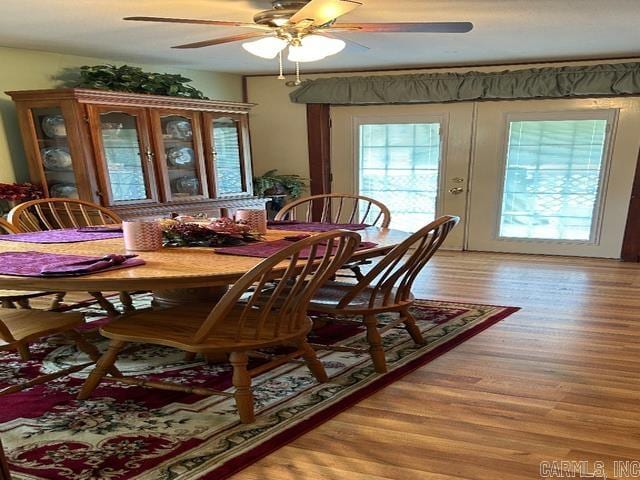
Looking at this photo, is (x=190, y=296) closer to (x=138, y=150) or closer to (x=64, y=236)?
(x=64, y=236)

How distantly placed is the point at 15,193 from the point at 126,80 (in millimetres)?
1211

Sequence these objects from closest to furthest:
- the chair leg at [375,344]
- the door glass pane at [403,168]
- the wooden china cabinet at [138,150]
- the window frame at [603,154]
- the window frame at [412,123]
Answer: the chair leg at [375,344], the wooden china cabinet at [138,150], the window frame at [603,154], the window frame at [412,123], the door glass pane at [403,168]

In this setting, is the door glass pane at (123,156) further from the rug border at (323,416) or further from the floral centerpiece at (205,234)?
the rug border at (323,416)

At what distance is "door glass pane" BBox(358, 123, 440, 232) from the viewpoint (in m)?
5.06

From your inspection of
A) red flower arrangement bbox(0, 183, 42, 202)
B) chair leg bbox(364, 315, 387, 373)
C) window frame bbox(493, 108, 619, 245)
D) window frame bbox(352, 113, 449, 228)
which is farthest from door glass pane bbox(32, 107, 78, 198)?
window frame bbox(493, 108, 619, 245)

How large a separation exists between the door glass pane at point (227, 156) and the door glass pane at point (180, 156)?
0.25 m

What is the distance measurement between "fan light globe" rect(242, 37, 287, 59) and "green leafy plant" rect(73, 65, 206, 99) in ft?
5.58

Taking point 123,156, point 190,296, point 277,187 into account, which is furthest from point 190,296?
point 277,187

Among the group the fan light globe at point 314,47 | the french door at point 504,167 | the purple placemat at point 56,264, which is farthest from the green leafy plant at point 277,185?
the purple placemat at point 56,264

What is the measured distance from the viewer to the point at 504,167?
4.87 metres

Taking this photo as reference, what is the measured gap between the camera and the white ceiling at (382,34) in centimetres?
262

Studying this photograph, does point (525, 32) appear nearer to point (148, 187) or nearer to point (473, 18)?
point (473, 18)

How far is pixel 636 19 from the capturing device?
2902 millimetres

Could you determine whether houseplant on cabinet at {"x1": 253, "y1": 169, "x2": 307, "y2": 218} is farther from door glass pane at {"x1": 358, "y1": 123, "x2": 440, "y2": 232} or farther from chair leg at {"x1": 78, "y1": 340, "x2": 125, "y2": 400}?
chair leg at {"x1": 78, "y1": 340, "x2": 125, "y2": 400}
